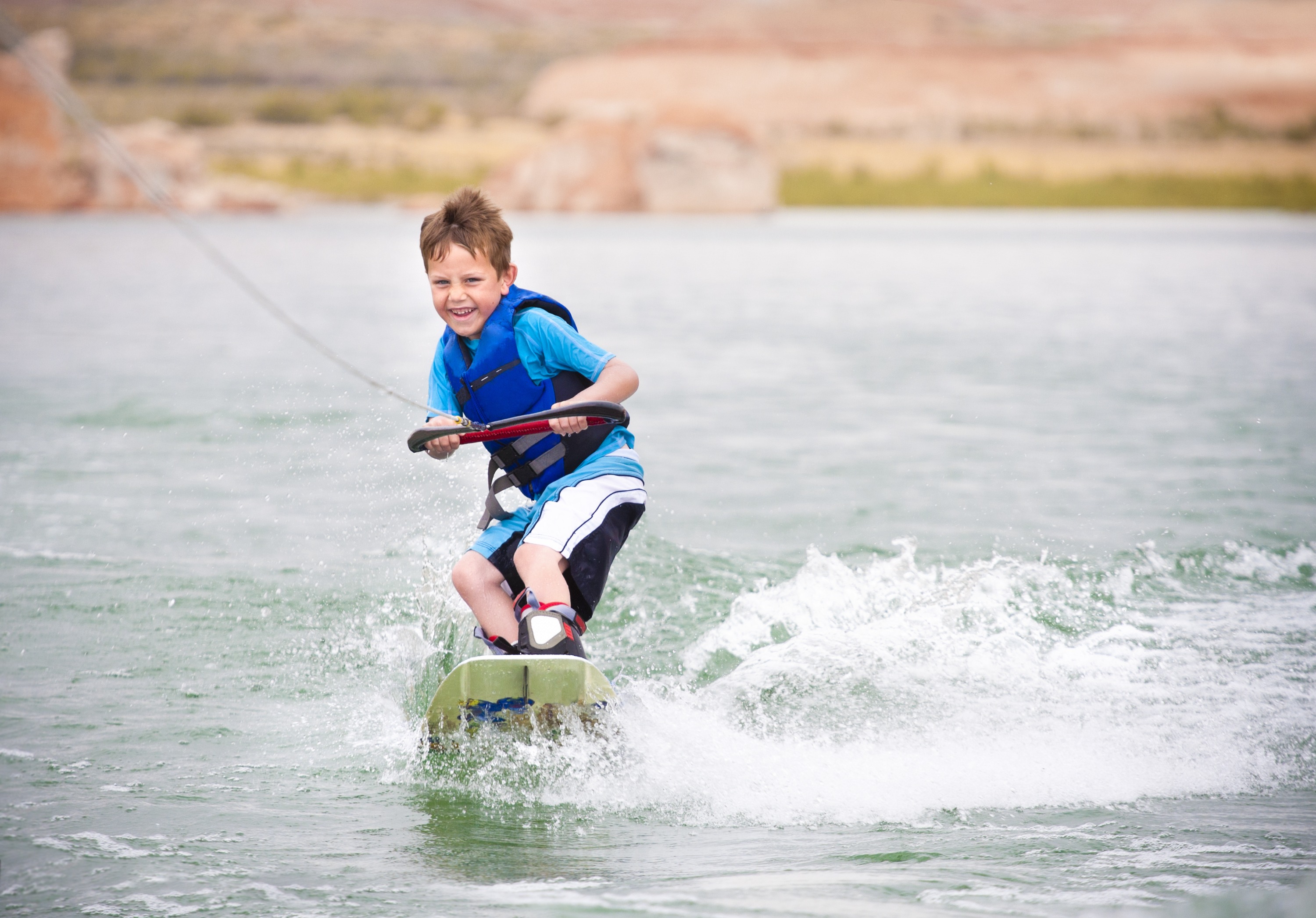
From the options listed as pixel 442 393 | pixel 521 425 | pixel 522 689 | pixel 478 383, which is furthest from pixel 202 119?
pixel 522 689

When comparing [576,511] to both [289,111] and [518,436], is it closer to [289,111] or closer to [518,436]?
[518,436]

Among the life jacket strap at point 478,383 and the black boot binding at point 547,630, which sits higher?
the life jacket strap at point 478,383

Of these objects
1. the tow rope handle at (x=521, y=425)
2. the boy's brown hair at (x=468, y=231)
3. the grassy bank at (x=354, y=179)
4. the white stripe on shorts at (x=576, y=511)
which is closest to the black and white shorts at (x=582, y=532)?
the white stripe on shorts at (x=576, y=511)

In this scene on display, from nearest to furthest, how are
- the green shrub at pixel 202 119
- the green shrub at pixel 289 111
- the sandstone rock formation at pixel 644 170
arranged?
the sandstone rock formation at pixel 644 170 → the green shrub at pixel 202 119 → the green shrub at pixel 289 111

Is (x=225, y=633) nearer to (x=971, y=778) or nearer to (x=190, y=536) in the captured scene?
(x=190, y=536)

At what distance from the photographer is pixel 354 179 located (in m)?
76.6

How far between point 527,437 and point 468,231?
2.03ft

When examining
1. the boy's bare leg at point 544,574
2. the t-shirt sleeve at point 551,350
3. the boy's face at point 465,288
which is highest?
the boy's face at point 465,288

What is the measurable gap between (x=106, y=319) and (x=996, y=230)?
47.4m

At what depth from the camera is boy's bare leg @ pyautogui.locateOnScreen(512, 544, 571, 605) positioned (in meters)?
3.58

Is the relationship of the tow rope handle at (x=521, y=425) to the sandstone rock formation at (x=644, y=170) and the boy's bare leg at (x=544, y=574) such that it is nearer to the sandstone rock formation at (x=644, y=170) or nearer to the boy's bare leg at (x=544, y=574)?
the boy's bare leg at (x=544, y=574)

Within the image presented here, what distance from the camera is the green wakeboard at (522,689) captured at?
3488mm

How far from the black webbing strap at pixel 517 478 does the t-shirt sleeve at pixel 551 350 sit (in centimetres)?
22

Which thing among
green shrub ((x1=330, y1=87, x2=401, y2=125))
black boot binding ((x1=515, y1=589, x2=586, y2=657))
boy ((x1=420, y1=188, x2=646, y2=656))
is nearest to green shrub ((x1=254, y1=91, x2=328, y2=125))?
green shrub ((x1=330, y1=87, x2=401, y2=125))
